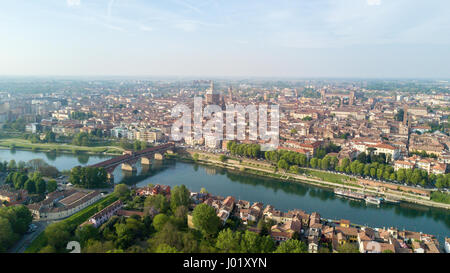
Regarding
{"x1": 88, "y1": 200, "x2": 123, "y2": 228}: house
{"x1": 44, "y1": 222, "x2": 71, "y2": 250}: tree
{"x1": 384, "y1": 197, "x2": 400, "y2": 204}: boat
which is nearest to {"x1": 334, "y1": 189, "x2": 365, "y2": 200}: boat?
{"x1": 384, "y1": 197, "x2": 400, "y2": 204}: boat

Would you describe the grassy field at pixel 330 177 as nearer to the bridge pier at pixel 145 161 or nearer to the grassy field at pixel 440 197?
the grassy field at pixel 440 197

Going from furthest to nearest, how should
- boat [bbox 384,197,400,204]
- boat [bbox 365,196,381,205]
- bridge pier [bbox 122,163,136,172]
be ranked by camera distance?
1. bridge pier [bbox 122,163,136,172]
2. boat [bbox 384,197,400,204]
3. boat [bbox 365,196,381,205]

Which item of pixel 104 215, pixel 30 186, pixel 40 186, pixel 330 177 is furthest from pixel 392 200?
pixel 30 186

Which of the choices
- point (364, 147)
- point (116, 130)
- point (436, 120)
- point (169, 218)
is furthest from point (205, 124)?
point (436, 120)

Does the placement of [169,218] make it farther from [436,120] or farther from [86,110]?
[86,110]

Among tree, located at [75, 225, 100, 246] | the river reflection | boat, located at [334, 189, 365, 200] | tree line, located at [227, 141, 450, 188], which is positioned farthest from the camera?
tree line, located at [227, 141, 450, 188]

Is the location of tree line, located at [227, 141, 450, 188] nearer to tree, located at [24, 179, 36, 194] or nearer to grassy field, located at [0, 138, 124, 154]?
grassy field, located at [0, 138, 124, 154]

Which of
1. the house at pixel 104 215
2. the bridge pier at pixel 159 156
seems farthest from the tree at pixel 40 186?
the bridge pier at pixel 159 156
